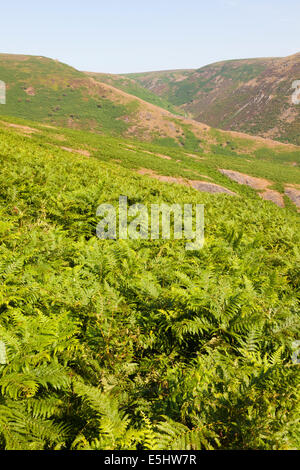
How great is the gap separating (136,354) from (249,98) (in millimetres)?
147122

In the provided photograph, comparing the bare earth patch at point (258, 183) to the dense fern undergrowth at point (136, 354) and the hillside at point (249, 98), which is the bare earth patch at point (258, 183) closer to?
the dense fern undergrowth at point (136, 354)

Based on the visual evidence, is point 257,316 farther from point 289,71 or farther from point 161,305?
point 289,71

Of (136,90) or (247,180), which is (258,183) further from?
(136,90)

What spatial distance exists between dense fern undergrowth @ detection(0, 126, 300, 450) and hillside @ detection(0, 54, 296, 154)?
68893 mm

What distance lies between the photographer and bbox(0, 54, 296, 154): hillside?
72.2 meters

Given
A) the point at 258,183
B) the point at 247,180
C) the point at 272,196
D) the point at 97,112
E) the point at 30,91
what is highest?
the point at 30,91

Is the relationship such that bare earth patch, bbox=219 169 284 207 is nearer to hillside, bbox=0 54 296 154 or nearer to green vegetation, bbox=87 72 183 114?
hillside, bbox=0 54 296 154

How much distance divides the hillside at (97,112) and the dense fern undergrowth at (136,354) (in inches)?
2712

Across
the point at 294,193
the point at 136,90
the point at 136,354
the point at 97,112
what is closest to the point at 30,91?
the point at 97,112

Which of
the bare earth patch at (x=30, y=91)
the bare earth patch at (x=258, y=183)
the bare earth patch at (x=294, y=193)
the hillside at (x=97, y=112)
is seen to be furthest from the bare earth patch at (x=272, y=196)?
the bare earth patch at (x=30, y=91)

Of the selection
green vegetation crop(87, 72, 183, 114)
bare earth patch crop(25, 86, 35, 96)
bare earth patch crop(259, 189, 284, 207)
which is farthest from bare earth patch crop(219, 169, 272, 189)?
green vegetation crop(87, 72, 183, 114)

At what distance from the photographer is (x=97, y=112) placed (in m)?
81.1

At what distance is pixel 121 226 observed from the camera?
295 inches

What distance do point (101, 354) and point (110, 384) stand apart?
431 millimetres
